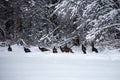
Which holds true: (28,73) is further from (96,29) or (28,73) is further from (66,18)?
(66,18)

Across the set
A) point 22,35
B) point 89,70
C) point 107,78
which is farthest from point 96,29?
point 22,35

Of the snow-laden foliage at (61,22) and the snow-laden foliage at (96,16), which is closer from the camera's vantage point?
the snow-laden foliage at (96,16)

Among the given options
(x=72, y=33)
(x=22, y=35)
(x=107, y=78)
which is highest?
(x=22, y=35)

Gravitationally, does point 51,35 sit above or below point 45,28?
below

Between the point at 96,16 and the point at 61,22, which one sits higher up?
the point at 61,22

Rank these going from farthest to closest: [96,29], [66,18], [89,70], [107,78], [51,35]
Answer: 1. [51,35]
2. [66,18]
3. [96,29]
4. [89,70]
5. [107,78]

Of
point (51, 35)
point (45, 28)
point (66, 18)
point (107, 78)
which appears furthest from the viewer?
point (45, 28)

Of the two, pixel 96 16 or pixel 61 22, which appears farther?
pixel 61 22

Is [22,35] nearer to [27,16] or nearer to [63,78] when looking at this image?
[27,16]

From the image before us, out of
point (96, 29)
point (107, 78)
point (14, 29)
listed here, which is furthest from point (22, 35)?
point (107, 78)

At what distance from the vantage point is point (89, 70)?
714cm

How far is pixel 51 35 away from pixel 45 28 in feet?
4.78

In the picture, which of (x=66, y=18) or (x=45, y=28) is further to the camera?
(x=45, y=28)

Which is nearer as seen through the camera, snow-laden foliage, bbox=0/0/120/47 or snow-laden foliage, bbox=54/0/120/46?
snow-laden foliage, bbox=54/0/120/46
